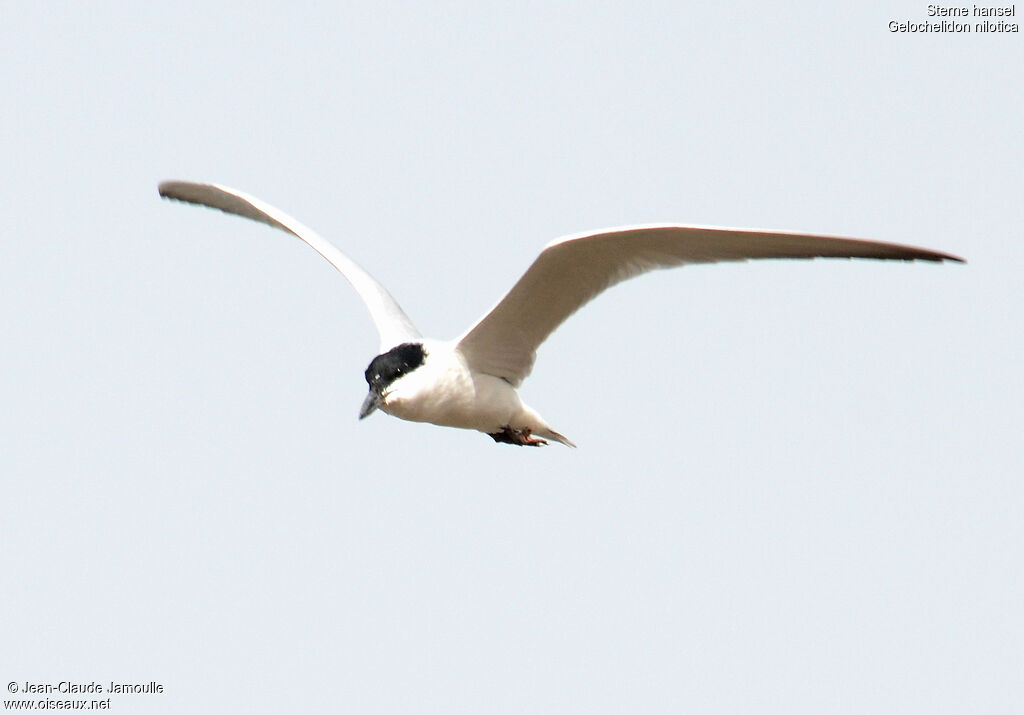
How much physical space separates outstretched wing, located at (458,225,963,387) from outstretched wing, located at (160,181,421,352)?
2.43 ft

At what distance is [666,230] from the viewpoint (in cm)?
823

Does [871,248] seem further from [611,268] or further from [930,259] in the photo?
[611,268]

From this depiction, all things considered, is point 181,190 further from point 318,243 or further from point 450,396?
point 450,396

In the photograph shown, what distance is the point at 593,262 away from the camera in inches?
356

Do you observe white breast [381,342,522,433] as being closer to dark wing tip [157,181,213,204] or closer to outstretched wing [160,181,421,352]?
outstretched wing [160,181,421,352]

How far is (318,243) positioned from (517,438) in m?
2.45

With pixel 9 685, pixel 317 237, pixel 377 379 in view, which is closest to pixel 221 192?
pixel 317 237

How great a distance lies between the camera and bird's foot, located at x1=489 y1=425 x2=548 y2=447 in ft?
33.5

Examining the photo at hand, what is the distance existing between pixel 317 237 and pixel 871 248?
199 inches

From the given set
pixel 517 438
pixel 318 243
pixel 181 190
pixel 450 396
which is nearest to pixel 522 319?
pixel 450 396

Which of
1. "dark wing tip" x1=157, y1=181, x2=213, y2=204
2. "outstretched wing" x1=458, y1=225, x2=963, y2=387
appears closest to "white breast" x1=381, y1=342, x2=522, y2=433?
"outstretched wing" x1=458, y1=225, x2=963, y2=387

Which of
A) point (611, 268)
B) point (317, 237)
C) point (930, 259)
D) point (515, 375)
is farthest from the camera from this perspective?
point (317, 237)

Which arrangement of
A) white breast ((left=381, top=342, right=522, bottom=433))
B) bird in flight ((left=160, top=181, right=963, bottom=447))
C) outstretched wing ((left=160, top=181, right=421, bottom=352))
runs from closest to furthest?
bird in flight ((left=160, top=181, right=963, bottom=447)), white breast ((left=381, top=342, right=522, bottom=433)), outstretched wing ((left=160, top=181, right=421, bottom=352))

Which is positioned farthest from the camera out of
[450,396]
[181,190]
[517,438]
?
[181,190]
